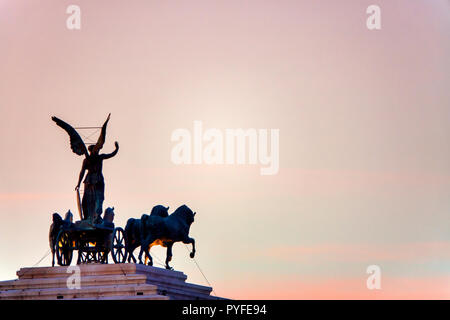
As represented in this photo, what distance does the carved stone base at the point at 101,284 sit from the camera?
5491cm

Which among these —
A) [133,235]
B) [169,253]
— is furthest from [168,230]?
[133,235]

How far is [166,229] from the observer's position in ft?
192

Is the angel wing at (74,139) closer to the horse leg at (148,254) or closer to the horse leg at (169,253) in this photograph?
the horse leg at (148,254)

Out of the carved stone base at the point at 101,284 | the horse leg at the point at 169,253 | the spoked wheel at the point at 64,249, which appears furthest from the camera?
the horse leg at the point at 169,253

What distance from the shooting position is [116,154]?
58.8 metres

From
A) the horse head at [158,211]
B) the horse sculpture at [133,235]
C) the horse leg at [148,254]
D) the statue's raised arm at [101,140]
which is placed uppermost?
the statue's raised arm at [101,140]

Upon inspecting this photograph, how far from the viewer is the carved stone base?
54906 mm

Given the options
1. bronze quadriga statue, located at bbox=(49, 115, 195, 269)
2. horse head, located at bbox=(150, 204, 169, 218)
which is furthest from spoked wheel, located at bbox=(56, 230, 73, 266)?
horse head, located at bbox=(150, 204, 169, 218)

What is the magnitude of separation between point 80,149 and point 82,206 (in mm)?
2193

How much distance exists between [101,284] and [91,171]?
4.82 m

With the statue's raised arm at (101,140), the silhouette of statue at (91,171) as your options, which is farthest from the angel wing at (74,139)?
the statue's raised arm at (101,140)

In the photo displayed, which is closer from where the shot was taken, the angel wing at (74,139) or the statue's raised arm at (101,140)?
the statue's raised arm at (101,140)
